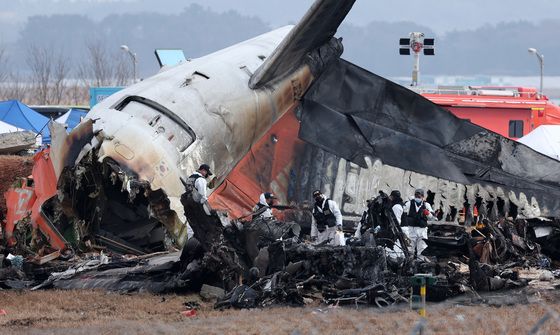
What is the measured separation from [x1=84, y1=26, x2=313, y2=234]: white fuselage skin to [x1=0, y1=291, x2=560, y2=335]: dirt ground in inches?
155

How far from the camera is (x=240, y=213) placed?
79.9 ft

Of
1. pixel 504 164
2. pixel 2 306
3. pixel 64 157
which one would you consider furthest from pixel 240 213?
pixel 2 306

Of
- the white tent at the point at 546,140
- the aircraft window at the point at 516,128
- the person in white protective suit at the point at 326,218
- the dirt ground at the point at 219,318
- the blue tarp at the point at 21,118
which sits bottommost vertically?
the dirt ground at the point at 219,318

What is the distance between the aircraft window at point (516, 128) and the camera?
45.0 m

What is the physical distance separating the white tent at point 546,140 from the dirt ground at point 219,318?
61.3 feet

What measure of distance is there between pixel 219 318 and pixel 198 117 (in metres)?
8.18

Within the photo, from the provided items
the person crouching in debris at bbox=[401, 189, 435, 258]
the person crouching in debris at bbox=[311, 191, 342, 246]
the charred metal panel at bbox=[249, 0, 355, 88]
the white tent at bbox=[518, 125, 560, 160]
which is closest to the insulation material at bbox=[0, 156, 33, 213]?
the charred metal panel at bbox=[249, 0, 355, 88]

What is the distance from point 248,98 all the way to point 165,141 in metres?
3.33

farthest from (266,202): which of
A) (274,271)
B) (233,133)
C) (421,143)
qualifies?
(274,271)

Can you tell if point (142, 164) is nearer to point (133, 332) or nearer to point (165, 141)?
point (165, 141)

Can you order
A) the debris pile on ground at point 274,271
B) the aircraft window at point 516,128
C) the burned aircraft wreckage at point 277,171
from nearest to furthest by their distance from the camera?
the debris pile on ground at point 274,271 < the burned aircraft wreckage at point 277,171 < the aircraft window at point 516,128

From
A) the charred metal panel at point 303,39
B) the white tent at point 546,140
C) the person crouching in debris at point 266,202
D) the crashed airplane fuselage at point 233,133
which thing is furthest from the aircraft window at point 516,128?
the person crouching in debris at point 266,202

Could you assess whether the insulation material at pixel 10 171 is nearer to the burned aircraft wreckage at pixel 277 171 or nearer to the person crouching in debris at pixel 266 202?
the burned aircraft wreckage at pixel 277 171

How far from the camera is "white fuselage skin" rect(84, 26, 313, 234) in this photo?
21188 mm
